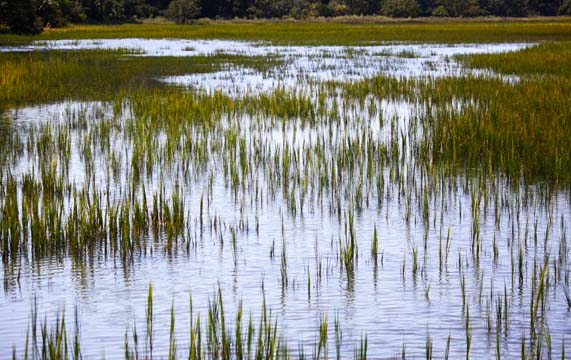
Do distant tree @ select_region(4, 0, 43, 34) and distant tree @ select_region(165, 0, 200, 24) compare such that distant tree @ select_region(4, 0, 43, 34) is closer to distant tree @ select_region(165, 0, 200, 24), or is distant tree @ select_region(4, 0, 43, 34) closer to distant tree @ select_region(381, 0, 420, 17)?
distant tree @ select_region(165, 0, 200, 24)

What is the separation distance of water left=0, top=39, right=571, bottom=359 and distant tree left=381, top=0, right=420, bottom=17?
77.7 metres

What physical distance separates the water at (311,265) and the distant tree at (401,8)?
77.7 m

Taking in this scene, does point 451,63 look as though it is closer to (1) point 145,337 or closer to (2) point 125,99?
(2) point 125,99

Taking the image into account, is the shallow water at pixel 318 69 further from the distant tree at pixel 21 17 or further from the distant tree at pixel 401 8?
the distant tree at pixel 401 8

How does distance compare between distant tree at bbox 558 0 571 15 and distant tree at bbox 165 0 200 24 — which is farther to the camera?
distant tree at bbox 558 0 571 15

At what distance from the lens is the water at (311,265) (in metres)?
4.95

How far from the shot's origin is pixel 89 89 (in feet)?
60.5

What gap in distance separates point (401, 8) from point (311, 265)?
270ft

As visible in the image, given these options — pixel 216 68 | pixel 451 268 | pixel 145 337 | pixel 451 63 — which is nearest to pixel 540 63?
pixel 451 63

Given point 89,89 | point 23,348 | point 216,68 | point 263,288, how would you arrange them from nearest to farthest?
point 23,348 < point 263,288 < point 89,89 < point 216,68

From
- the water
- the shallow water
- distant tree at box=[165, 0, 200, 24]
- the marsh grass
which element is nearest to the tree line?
distant tree at box=[165, 0, 200, 24]

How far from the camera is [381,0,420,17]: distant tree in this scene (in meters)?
85.7

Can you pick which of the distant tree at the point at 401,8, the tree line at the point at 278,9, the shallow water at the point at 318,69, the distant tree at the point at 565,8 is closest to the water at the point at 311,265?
the shallow water at the point at 318,69

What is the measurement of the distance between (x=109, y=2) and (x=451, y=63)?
155ft
